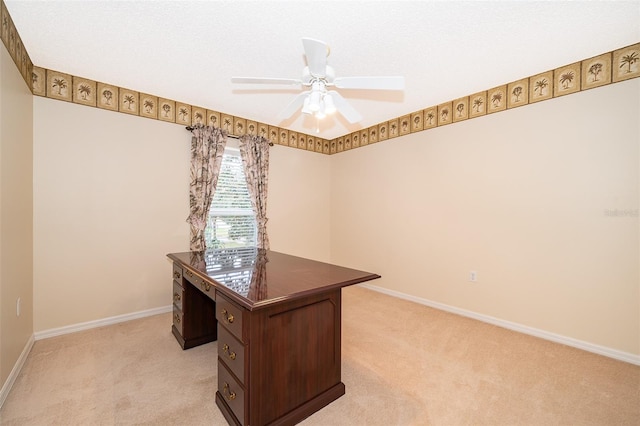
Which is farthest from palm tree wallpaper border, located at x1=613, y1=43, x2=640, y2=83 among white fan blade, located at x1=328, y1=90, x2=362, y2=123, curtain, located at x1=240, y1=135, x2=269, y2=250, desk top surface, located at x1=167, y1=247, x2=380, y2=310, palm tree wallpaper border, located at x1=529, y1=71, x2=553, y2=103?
curtain, located at x1=240, y1=135, x2=269, y2=250

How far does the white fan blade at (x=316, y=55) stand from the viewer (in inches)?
55.1

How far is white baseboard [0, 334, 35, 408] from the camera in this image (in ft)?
5.67

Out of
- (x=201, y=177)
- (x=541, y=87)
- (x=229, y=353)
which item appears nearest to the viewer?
(x=229, y=353)

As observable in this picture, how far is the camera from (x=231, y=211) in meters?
3.84

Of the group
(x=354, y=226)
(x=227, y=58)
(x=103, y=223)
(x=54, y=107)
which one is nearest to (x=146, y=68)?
(x=227, y=58)

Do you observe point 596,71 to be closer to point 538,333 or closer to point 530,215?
point 530,215

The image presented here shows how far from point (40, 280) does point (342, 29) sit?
11.6 ft

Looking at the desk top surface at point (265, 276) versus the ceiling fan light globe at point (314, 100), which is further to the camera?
the ceiling fan light globe at point (314, 100)

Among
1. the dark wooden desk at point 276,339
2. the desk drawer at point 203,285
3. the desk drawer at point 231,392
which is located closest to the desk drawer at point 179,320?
the desk drawer at point 203,285

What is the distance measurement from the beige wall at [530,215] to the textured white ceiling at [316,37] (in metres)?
0.57

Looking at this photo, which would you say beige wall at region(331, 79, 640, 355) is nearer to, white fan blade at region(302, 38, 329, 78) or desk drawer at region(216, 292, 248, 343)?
white fan blade at region(302, 38, 329, 78)

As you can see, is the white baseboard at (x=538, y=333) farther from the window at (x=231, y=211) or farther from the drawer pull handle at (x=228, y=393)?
the drawer pull handle at (x=228, y=393)

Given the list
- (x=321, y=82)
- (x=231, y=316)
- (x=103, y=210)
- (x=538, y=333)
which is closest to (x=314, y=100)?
(x=321, y=82)

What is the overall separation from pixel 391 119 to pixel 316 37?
2.20 meters
